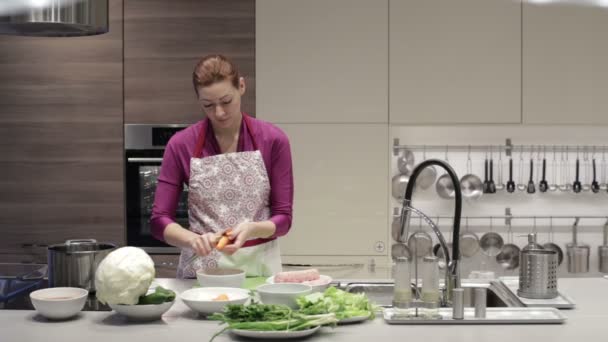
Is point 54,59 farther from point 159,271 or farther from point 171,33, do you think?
point 159,271

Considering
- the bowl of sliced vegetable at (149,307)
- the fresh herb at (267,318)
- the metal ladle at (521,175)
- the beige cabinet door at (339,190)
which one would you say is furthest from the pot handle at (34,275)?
the metal ladle at (521,175)

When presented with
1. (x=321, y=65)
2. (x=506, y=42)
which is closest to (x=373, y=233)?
(x=321, y=65)

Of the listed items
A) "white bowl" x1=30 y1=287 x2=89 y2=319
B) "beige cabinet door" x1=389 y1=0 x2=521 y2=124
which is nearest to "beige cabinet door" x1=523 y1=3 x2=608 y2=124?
"beige cabinet door" x1=389 y1=0 x2=521 y2=124

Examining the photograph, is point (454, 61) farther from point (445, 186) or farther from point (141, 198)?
point (141, 198)

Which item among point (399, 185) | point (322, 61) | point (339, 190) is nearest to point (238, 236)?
point (339, 190)

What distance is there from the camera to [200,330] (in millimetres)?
1896

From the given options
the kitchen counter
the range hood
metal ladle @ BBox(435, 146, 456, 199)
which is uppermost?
the range hood

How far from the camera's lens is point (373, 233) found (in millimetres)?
3682

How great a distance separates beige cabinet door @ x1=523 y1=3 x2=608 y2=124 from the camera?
366 cm

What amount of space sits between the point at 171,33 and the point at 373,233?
1.32 m

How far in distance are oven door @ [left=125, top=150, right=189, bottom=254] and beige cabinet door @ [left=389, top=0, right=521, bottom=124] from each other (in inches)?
46.0

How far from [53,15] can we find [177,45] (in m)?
1.48

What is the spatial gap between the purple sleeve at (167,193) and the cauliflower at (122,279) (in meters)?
0.54

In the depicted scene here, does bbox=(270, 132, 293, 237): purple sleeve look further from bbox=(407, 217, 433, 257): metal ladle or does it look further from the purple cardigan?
bbox=(407, 217, 433, 257): metal ladle
